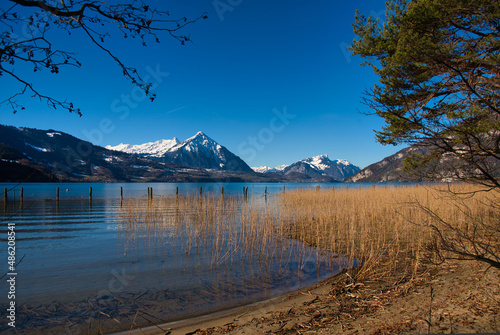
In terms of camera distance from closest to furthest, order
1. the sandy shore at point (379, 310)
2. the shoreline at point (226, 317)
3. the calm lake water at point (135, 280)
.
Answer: the sandy shore at point (379, 310) → the shoreline at point (226, 317) → the calm lake water at point (135, 280)

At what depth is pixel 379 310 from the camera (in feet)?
11.0

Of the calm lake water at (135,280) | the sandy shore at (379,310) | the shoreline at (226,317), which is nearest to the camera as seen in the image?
the sandy shore at (379,310)

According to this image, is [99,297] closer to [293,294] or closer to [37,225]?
[293,294]

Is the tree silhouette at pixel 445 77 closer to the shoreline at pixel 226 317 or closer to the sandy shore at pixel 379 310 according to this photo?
the sandy shore at pixel 379 310

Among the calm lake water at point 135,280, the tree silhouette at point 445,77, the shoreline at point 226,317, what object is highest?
the tree silhouette at point 445,77

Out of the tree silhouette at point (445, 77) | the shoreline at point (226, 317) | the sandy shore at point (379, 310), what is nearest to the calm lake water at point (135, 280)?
the shoreline at point (226, 317)

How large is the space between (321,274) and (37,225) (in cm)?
1454

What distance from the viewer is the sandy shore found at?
2789 mm

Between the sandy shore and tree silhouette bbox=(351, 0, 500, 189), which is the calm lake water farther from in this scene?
tree silhouette bbox=(351, 0, 500, 189)

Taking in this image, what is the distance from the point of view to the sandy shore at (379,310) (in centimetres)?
279

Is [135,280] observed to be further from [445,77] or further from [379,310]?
[445,77]

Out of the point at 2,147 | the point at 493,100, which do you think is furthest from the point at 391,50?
the point at 2,147

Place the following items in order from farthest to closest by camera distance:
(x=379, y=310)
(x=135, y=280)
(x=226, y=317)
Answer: (x=135, y=280), (x=226, y=317), (x=379, y=310)

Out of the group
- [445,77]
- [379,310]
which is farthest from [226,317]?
[445,77]
